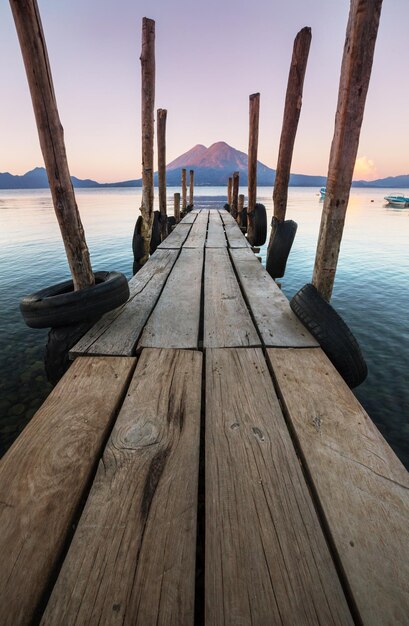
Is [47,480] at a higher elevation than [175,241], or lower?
lower

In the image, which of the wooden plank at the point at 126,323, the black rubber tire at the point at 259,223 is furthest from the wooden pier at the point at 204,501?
the black rubber tire at the point at 259,223

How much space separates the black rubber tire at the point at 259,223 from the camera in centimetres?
855

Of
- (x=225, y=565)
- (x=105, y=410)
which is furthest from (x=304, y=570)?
(x=105, y=410)

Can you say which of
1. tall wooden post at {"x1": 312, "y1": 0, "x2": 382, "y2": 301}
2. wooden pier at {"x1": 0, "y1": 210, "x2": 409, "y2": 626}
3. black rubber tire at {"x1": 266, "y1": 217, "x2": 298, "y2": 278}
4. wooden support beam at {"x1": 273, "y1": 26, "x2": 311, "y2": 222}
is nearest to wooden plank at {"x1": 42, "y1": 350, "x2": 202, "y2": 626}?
wooden pier at {"x1": 0, "y1": 210, "x2": 409, "y2": 626}

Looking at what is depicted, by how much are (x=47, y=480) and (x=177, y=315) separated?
1952 millimetres

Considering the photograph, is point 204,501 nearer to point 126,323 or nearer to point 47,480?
point 47,480

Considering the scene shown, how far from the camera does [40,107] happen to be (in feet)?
8.04

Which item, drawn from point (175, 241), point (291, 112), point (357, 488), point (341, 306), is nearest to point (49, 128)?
point (357, 488)

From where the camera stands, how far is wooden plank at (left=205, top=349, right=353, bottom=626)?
897 mm

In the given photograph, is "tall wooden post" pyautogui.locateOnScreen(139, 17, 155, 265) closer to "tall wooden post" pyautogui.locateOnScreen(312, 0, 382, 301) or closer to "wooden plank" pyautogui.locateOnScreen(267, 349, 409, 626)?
"tall wooden post" pyautogui.locateOnScreen(312, 0, 382, 301)

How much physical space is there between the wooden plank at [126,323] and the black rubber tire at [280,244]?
3.17m

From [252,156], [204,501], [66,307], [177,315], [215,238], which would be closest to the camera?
[204,501]

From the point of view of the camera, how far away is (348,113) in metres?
2.52

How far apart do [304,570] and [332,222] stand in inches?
110
